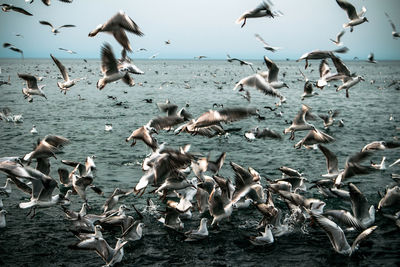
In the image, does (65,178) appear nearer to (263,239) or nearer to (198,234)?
(198,234)

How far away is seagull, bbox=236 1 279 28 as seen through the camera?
9930 millimetres

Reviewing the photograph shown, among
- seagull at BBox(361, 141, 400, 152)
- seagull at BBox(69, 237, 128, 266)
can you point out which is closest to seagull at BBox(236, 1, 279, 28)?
seagull at BBox(361, 141, 400, 152)

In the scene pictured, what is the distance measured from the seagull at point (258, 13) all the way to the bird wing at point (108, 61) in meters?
3.43

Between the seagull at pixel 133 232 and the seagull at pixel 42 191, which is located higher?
the seagull at pixel 42 191

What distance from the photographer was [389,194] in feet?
34.0

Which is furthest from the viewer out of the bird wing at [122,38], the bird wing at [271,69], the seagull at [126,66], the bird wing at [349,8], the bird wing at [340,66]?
the bird wing at [349,8]

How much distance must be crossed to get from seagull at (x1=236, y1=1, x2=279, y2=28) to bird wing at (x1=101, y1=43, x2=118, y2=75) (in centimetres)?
343

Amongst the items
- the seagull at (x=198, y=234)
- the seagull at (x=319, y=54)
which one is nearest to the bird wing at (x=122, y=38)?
the seagull at (x=198, y=234)

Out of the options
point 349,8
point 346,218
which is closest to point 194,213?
point 346,218

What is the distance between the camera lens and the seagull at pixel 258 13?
9.93 m

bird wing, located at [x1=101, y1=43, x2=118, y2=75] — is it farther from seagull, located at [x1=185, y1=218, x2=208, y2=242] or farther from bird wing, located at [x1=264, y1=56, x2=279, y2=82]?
seagull, located at [x1=185, y1=218, x2=208, y2=242]

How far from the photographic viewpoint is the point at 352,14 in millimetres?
12469

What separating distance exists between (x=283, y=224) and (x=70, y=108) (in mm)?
27535

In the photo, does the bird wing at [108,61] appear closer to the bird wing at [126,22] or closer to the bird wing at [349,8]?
the bird wing at [126,22]
